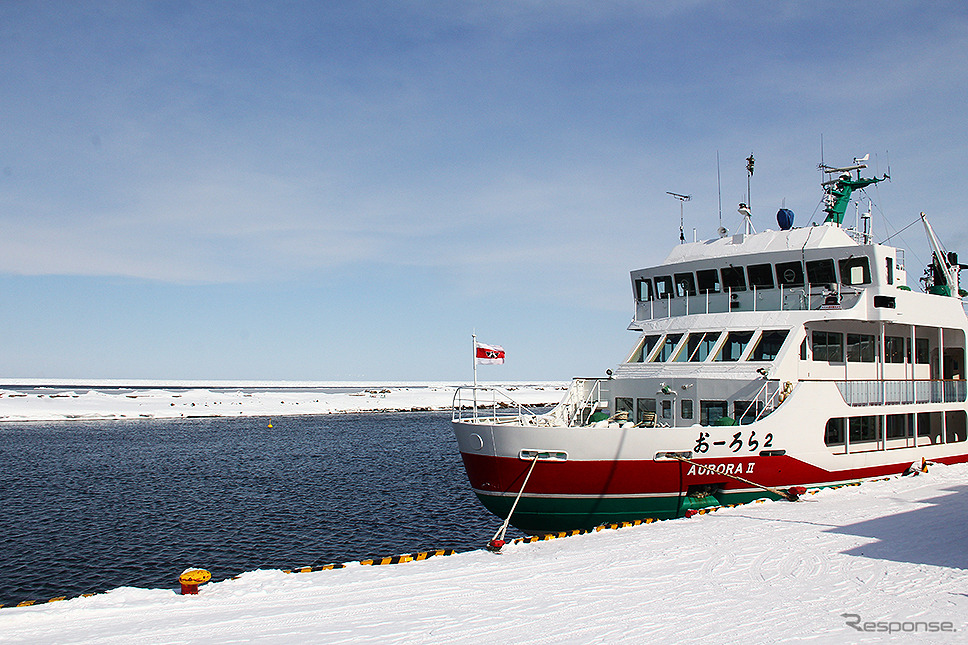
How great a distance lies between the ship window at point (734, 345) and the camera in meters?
21.4

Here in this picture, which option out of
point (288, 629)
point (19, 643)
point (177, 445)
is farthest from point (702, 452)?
point (177, 445)

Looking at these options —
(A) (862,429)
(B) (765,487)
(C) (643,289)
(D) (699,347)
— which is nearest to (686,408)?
(D) (699,347)

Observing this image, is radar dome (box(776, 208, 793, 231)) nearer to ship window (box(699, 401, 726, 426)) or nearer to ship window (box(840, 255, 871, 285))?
ship window (box(840, 255, 871, 285))

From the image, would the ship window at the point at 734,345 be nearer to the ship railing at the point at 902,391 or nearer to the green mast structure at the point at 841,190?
the ship railing at the point at 902,391

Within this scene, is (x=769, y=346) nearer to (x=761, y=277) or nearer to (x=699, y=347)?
(x=699, y=347)

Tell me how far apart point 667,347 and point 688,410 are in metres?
2.81

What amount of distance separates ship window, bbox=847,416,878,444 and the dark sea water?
38.5 ft

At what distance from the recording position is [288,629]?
32.6ft

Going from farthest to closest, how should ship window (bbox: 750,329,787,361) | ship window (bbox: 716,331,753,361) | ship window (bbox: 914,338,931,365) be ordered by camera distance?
ship window (bbox: 914,338,931,365), ship window (bbox: 716,331,753,361), ship window (bbox: 750,329,787,361)

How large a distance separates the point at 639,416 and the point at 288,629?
1382cm

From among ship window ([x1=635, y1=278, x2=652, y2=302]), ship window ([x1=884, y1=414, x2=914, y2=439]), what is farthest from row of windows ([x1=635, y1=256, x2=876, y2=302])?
ship window ([x1=884, y1=414, x2=914, y2=439])

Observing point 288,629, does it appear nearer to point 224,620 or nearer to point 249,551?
point 224,620

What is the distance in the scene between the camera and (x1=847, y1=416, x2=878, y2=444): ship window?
22.1 meters

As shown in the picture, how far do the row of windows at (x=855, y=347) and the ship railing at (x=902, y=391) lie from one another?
0.87 m
